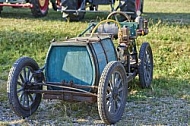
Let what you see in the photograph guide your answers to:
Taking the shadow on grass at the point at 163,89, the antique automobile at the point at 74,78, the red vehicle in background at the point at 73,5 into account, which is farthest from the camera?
the red vehicle in background at the point at 73,5

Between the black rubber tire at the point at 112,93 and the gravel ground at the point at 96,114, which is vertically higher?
the black rubber tire at the point at 112,93

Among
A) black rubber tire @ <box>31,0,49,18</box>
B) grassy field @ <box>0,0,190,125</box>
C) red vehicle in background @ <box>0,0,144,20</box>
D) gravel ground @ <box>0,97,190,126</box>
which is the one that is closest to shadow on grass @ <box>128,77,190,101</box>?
grassy field @ <box>0,0,190,125</box>

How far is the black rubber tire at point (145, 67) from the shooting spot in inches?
235

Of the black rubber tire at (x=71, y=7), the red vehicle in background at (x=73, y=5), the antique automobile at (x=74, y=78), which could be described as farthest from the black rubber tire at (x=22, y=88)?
the black rubber tire at (x=71, y=7)

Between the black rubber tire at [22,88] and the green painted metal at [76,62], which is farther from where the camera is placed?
the green painted metal at [76,62]

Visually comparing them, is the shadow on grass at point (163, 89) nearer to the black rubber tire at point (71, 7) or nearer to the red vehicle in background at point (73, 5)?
the red vehicle in background at point (73, 5)

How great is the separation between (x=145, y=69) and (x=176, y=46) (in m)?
2.11

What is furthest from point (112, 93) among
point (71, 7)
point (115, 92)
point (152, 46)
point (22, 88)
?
point (71, 7)

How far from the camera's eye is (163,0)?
2192cm

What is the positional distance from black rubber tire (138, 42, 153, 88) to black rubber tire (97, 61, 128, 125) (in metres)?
1.15

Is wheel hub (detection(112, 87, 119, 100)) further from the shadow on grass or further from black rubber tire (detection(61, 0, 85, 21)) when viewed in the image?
black rubber tire (detection(61, 0, 85, 21))

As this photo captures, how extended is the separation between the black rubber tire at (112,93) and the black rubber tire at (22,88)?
859 mm

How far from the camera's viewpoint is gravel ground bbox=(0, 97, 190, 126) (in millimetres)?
4703

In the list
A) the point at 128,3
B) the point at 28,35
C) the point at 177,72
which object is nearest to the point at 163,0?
the point at 128,3
